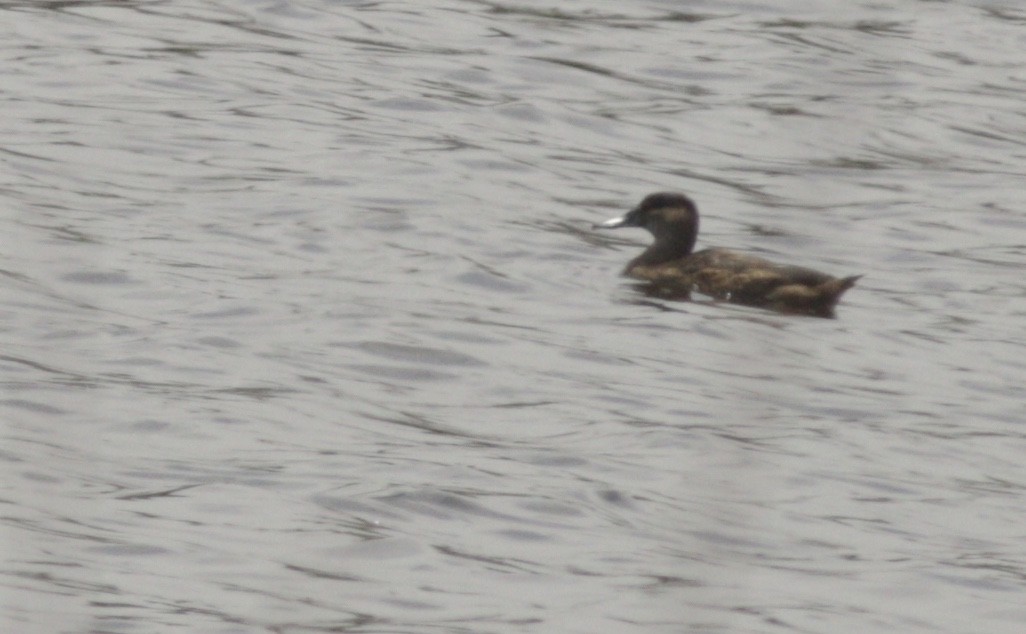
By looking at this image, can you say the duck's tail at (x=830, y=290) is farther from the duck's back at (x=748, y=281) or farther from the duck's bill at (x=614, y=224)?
the duck's bill at (x=614, y=224)

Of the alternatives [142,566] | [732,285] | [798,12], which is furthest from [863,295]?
[798,12]

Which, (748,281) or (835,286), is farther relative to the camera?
(748,281)

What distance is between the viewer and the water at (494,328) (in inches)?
294

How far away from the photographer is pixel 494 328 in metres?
11.3

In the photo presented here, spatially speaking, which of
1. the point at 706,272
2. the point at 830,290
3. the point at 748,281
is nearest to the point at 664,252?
the point at 706,272

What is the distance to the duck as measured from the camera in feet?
39.2

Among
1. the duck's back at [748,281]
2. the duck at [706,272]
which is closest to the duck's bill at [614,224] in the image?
the duck at [706,272]

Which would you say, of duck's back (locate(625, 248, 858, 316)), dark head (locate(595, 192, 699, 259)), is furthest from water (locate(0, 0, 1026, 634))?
dark head (locate(595, 192, 699, 259))

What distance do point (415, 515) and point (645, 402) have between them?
2.11m

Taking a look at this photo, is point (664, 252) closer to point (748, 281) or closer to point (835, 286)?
point (748, 281)

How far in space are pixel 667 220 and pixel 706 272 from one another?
0.57 meters

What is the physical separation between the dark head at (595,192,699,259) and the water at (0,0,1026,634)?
1.00 ft

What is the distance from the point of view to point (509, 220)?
13719 millimetres

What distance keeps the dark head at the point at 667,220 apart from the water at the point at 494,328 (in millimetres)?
305
